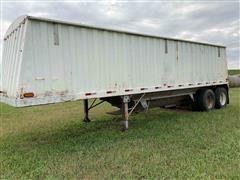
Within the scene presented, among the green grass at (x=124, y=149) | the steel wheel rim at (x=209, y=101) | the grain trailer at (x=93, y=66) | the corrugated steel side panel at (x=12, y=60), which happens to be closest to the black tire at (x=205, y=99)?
the steel wheel rim at (x=209, y=101)

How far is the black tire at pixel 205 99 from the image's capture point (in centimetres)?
1087

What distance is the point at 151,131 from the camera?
741 cm

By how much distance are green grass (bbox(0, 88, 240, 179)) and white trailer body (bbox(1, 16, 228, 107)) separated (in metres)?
1.20

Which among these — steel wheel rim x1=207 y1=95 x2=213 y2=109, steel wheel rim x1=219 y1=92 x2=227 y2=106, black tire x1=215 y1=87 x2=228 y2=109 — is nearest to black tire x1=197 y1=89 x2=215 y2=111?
steel wheel rim x1=207 y1=95 x2=213 y2=109

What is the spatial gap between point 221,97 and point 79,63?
819 cm

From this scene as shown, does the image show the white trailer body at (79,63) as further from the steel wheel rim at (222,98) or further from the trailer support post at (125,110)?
the steel wheel rim at (222,98)

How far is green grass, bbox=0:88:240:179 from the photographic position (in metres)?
4.53

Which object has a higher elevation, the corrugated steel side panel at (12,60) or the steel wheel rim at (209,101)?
the corrugated steel side panel at (12,60)

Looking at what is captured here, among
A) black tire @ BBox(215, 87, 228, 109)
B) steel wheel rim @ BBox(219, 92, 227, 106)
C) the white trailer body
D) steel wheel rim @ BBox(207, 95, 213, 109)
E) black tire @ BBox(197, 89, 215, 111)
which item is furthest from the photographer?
steel wheel rim @ BBox(219, 92, 227, 106)

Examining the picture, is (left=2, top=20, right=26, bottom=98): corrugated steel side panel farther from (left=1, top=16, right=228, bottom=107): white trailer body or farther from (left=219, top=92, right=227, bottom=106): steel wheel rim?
(left=219, top=92, right=227, bottom=106): steel wheel rim

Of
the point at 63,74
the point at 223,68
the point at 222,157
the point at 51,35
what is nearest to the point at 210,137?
the point at 222,157

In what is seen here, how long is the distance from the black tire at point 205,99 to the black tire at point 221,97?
0.39m

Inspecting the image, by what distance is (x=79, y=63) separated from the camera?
648cm

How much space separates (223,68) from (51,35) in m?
9.29
